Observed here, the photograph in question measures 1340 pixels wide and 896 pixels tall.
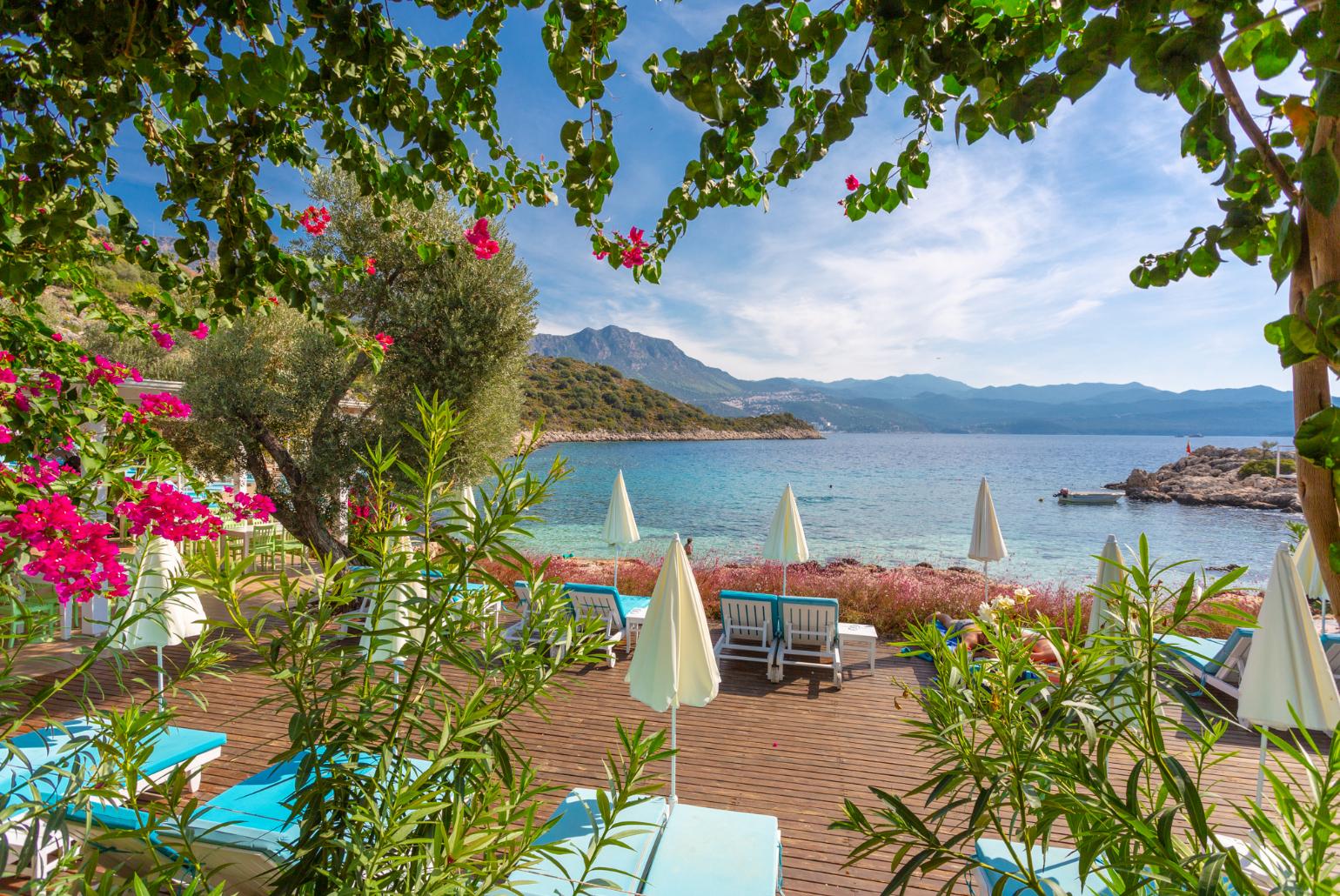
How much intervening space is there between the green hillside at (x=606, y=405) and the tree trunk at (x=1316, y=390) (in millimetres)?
52017

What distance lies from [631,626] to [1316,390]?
7.30 metres

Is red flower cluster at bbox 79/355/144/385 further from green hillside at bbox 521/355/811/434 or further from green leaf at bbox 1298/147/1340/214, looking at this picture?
green hillside at bbox 521/355/811/434

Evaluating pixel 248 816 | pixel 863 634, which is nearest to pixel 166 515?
pixel 248 816

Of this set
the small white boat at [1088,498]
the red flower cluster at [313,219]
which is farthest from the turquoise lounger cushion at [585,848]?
the small white boat at [1088,498]

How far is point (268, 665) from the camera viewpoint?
1.03 meters

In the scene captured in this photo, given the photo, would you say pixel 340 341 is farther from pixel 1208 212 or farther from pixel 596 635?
pixel 1208 212

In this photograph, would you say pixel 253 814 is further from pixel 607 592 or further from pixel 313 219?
pixel 607 592

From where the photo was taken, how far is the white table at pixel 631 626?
24.0ft

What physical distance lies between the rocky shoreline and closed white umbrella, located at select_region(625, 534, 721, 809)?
45.6 metres

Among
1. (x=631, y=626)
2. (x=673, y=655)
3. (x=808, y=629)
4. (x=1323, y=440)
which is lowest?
(x=631, y=626)

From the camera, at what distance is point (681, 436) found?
8375 centimetres

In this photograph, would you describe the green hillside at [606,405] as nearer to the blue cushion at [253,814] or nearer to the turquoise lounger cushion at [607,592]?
the turquoise lounger cushion at [607,592]

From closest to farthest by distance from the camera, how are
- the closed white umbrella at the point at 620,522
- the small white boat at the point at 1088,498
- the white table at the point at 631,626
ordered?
the white table at the point at 631,626, the closed white umbrella at the point at 620,522, the small white boat at the point at 1088,498

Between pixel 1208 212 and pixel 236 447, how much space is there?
34.2ft
